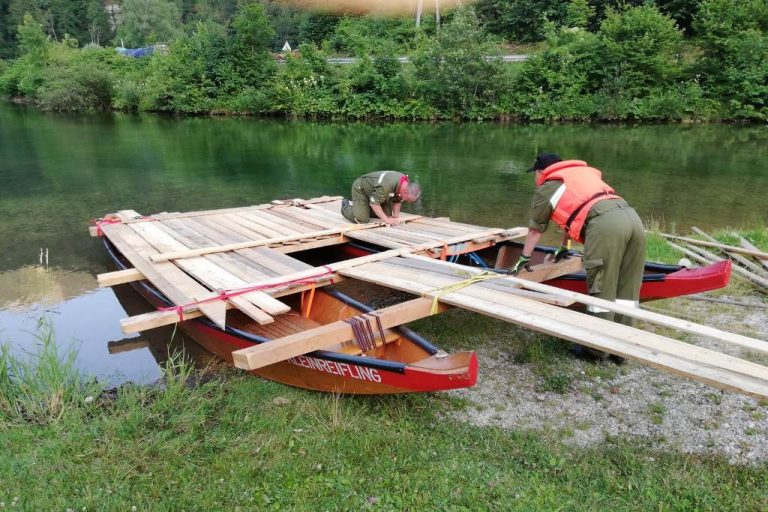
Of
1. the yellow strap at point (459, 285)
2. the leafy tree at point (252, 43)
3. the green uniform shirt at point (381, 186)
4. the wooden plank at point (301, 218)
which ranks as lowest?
the wooden plank at point (301, 218)

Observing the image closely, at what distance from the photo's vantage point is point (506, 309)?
154 inches

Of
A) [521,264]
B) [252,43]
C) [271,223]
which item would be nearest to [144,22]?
[252,43]

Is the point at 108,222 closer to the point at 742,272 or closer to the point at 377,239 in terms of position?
the point at 377,239

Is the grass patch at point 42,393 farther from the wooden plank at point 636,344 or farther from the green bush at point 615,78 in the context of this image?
A: the green bush at point 615,78

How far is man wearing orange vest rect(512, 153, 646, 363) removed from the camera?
4230 millimetres

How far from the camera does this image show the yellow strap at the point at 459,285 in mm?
4332

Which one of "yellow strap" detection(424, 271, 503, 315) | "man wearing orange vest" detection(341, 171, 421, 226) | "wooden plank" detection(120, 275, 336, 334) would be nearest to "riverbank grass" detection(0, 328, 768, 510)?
"wooden plank" detection(120, 275, 336, 334)

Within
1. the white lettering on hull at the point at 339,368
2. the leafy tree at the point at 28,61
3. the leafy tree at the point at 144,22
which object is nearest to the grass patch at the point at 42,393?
the white lettering on hull at the point at 339,368

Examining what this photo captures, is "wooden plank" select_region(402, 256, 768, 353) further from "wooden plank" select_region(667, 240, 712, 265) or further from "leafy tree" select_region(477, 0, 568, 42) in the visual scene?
"leafy tree" select_region(477, 0, 568, 42)

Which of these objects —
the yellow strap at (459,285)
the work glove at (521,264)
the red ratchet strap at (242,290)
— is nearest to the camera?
the yellow strap at (459,285)

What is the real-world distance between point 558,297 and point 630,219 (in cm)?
89

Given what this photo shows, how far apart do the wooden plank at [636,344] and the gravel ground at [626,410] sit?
2.37 feet

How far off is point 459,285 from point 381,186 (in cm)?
259

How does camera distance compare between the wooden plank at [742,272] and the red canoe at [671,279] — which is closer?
the red canoe at [671,279]
